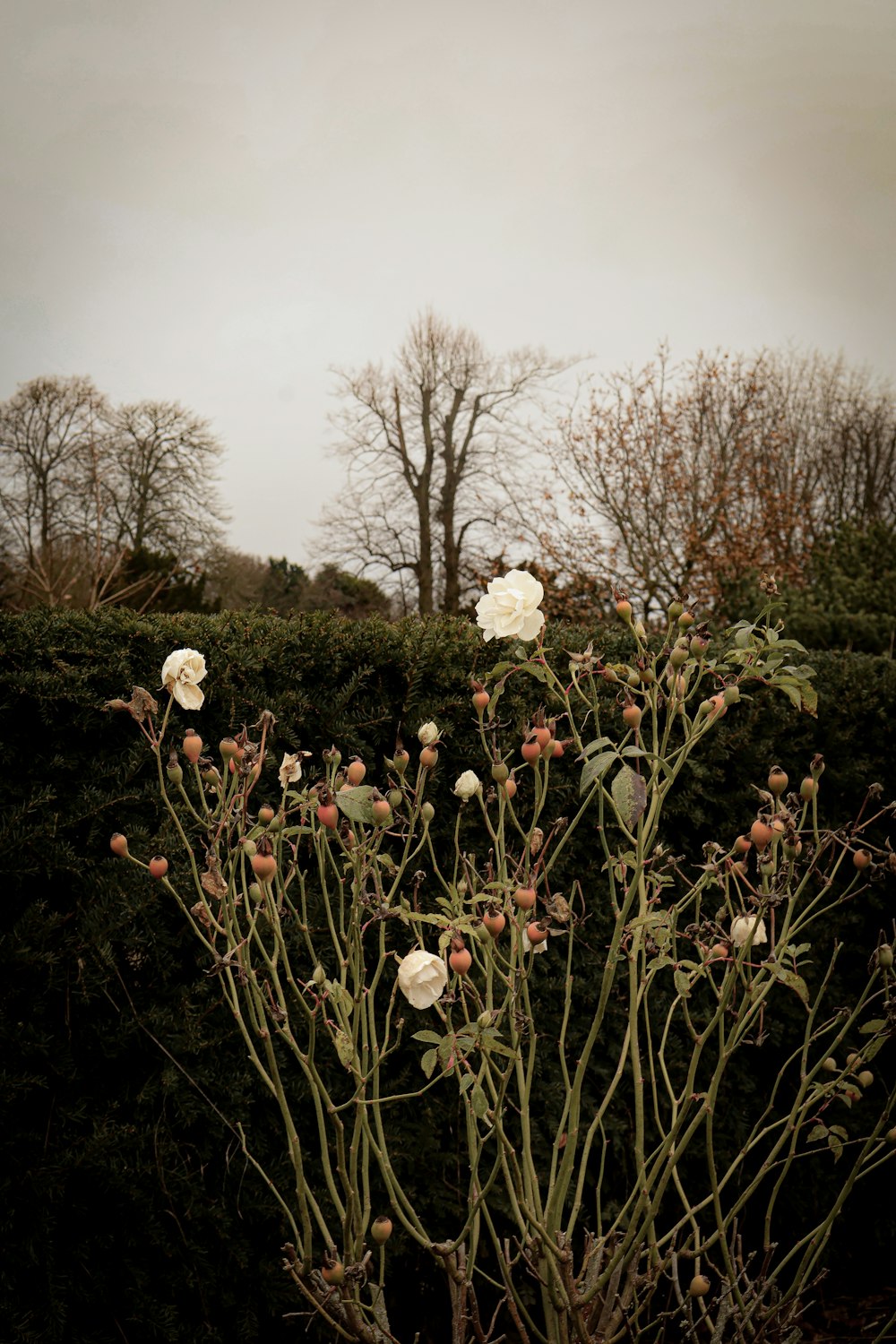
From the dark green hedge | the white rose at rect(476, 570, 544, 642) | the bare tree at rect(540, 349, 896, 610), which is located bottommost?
the dark green hedge

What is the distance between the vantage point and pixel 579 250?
24750 millimetres

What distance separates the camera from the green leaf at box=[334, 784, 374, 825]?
133cm

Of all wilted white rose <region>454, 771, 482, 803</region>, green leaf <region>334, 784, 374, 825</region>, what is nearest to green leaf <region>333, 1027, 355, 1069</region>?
green leaf <region>334, 784, 374, 825</region>

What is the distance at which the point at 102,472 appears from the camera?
2095cm

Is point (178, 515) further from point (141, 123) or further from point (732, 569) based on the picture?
point (732, 569)

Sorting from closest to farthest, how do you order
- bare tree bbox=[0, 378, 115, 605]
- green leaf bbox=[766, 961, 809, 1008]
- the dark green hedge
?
green leaf bbox=[766, 961, 809, 1008] < the dark green hedge < bare tree bbox=[0, 378, 115, 605]

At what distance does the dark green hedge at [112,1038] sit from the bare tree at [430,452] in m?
18.6

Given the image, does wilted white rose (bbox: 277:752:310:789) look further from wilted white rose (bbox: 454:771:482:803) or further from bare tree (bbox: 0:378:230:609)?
bare tree (bbox: 0:378:230:609)

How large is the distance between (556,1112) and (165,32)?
27.9 m

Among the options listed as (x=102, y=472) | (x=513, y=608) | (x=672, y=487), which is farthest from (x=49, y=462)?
(x=513, y=608)

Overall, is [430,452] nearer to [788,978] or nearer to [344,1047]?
[788,978]

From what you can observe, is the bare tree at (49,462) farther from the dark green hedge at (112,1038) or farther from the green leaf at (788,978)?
the green leaf at (788,978)

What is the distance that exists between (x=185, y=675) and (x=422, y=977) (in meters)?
0.67

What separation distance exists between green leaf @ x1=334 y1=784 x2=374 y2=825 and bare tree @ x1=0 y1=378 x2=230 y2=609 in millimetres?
19682
